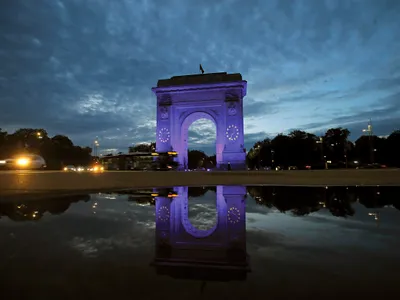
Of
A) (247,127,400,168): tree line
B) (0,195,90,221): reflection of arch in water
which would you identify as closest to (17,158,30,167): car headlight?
(0,195,90,221): reflection of arch in water

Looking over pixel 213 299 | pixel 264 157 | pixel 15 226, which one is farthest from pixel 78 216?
pixel 264 157

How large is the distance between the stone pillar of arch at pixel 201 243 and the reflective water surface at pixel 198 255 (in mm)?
13

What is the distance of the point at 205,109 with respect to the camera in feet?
171

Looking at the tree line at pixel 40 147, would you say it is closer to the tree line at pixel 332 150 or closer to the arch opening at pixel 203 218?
the arch opening at pixel 203 218

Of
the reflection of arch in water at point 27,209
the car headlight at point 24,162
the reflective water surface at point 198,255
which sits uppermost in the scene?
the car headlight at point 24,162

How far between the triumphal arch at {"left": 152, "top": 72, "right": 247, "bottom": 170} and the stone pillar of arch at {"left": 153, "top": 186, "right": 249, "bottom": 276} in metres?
42.4

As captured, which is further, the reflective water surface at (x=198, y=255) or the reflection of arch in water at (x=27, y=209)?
the reflection of arch in water at (x=27, y=209)

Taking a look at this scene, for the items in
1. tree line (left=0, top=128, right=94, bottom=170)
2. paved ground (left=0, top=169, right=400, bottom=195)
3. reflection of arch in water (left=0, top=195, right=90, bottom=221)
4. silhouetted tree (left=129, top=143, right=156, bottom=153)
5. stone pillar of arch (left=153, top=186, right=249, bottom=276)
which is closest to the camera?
stone pillar of arch (left=153, top=186, right=249, bottom=276)

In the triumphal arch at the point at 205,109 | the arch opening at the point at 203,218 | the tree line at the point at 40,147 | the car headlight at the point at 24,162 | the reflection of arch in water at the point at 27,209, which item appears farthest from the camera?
the tree line at the point at 40,147

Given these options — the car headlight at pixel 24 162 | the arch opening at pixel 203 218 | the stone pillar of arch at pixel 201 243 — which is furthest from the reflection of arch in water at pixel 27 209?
the car headlight at pixel 24 162

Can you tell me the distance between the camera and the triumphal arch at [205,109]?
1950 inches

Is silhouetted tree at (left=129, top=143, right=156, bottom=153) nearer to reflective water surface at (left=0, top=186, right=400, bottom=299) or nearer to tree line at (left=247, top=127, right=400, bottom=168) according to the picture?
tree line at (left=247, top=127, right=400, bottom=168)

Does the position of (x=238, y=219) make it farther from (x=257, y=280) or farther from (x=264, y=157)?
(x=264, y=157)

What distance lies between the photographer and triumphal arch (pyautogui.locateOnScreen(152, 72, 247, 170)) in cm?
4953
